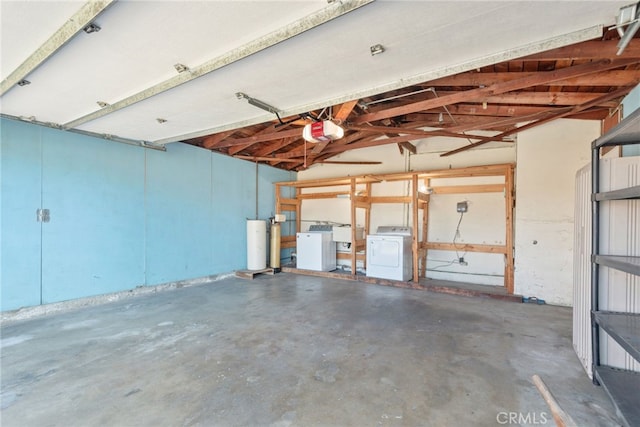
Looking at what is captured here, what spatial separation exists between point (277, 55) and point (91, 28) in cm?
106

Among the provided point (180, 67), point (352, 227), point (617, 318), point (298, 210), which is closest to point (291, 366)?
point (617, 318)

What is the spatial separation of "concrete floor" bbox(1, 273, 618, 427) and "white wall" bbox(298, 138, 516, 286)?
1410mm

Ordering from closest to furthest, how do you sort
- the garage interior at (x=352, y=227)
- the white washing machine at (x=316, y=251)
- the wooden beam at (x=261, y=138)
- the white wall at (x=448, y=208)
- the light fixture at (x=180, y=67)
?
the garage interior at (x=352, y=227)
the light fixture at (x=180, y=67)
the wooden beam at (x=261, y=138)
the white wall at (x=448, y=208)
the white washing machine at (x=316, y=251)

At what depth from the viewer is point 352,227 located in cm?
563

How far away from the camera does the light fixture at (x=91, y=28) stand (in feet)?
4.97

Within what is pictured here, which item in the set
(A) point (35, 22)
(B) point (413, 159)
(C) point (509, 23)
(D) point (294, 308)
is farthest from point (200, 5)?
(B) point (413, 159)

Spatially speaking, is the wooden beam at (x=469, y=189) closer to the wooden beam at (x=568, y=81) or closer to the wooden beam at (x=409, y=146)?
the wooden beam at (x=409, y=146)

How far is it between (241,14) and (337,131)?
156 centimetres

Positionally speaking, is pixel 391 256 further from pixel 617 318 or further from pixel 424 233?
pixel 617 318

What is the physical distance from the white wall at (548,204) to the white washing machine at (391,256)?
170 centimetres

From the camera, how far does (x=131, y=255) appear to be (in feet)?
13.3

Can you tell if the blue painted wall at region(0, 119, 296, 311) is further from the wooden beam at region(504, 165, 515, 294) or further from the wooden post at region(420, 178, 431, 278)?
the wooden beam at region(504, 165, 515, 294)

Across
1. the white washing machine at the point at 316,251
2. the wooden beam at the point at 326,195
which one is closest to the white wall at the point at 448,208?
the wooden beam at the point at 326,195
